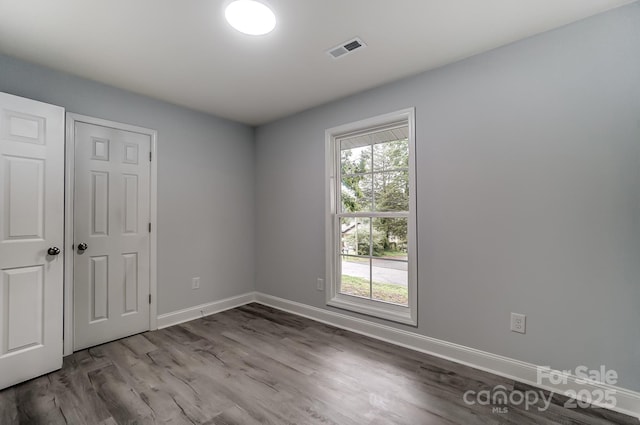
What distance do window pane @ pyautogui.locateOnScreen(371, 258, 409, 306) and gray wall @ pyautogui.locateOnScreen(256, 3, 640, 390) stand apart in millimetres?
236

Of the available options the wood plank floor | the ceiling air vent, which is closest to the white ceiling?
the ceiling air vent

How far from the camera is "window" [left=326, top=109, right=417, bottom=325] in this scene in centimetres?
274

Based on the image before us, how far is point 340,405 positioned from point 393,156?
2.16m

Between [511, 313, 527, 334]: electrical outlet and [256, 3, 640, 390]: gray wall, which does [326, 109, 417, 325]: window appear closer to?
[256, 3, 640, 390]: gray wall

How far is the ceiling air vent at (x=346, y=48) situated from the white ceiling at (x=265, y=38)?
0.15 ft

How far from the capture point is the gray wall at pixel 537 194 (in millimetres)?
1777

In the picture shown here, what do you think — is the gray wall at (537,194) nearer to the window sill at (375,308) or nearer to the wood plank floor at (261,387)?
the window sill at (375,308)

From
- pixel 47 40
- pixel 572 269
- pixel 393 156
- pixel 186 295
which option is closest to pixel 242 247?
pixel 186 295

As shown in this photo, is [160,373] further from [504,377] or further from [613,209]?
[613,209]

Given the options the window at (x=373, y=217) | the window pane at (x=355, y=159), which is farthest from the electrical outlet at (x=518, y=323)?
the window pane at (x=355, y=159)

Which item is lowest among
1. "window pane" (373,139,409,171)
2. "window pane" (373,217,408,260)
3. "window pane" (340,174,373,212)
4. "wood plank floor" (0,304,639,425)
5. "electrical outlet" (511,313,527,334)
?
"wood plank floor" (0,304,639,425)

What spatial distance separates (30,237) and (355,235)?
279 centimetres

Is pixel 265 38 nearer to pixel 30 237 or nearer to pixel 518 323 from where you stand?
pixel 30 237

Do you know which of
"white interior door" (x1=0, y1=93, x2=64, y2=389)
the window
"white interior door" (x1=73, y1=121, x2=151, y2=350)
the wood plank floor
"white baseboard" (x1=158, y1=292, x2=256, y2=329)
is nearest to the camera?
the wood plank floor
